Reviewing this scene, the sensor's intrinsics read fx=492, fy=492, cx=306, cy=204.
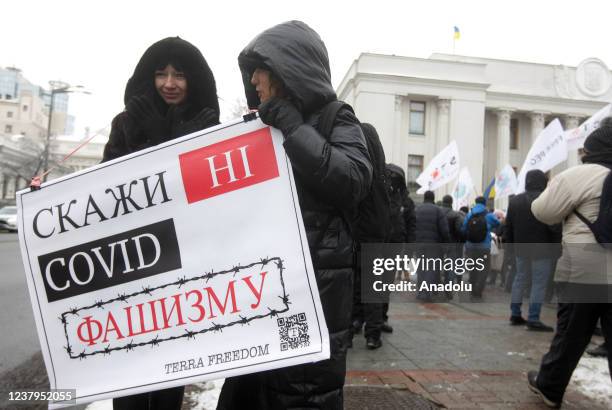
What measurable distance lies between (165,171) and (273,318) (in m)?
0.74

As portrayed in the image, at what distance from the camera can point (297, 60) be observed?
177cm

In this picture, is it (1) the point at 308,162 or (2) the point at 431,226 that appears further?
(2) the point at 431,226

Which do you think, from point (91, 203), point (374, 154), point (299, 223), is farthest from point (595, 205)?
point (91, 203)

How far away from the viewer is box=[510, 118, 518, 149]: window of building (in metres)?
44.2

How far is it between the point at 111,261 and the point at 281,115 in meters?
0.88

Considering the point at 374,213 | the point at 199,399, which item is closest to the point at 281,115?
the point at 374,213

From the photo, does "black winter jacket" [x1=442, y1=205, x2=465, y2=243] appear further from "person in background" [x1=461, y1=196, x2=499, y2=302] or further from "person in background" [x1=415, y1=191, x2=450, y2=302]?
"person in background" [x1=415, y1=191, x2=450, y2=302]

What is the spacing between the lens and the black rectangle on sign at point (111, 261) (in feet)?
6.23

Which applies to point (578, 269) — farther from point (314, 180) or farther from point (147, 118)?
point (147, 118)

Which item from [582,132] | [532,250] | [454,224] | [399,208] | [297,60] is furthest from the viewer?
[454,224]

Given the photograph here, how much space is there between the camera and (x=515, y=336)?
565cm

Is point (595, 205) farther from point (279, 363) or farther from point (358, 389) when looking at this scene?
point (279, 363)

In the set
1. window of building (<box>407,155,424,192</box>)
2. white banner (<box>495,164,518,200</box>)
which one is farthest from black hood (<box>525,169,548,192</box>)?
window of building (<box>407,155,424,192</box>)

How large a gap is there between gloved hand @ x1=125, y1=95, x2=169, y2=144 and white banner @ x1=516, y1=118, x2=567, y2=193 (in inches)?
264
